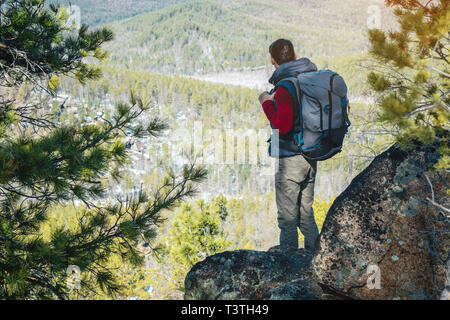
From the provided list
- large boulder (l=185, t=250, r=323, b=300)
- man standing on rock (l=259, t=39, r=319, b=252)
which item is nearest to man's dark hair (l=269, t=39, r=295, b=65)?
man standing on rock (l=259, t=39, r=319, b=252)

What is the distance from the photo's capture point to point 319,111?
3.15 m

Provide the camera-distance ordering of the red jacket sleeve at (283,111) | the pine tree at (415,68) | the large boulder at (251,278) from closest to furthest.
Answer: the pine tree at (415,68) → the large boulder at (251,278) → the red jacket sleeve at (283,111)

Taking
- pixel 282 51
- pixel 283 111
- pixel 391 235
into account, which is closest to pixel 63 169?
pixel 283 111

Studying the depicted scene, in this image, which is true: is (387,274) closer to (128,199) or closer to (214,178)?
(128,199)

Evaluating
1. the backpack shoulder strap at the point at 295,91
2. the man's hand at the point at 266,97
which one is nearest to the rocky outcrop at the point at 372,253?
the backpack shoulder strap at the point at 295,91

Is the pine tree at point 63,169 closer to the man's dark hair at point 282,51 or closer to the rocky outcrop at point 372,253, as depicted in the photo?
the rocky outcrop at point 372,253

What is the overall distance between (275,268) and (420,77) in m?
1.98

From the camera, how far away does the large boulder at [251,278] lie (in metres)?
2.92

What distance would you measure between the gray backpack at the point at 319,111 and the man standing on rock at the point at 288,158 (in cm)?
6

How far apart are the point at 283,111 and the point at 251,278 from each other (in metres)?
1.51
